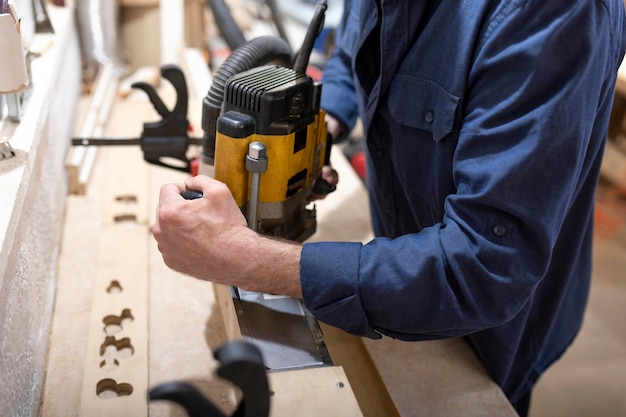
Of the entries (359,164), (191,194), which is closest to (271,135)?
(191,194)

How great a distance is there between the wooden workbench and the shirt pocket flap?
37 centimetres

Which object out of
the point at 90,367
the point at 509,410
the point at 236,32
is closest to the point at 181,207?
the point at 90,367

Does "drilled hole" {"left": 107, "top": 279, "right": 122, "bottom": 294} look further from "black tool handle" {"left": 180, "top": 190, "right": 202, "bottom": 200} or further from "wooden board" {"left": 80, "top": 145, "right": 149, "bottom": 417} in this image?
"black tool handle" {"left": 180, "top": 190, "right": 202, "bottom": 200}

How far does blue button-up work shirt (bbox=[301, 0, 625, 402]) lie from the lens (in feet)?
2.31

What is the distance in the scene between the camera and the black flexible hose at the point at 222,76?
913mm

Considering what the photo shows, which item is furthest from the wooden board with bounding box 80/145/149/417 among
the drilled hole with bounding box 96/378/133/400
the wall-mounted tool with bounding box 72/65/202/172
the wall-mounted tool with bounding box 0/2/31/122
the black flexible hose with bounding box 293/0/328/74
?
the black flexible hose with bounding box 293/0/328/74

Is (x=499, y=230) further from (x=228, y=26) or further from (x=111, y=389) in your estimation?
(x=228, y=26)

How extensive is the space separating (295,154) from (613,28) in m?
0.46

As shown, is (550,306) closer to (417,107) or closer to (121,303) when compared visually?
(417,107)

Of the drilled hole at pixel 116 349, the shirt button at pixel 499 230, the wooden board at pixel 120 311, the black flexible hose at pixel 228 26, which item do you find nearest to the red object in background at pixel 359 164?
the black flexible hose at pixel 228 26

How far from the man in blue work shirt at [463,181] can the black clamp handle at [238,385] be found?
0.23 m

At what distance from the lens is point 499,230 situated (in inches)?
29.1

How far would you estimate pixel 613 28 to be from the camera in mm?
769

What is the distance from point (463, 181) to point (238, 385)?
1.29ft
